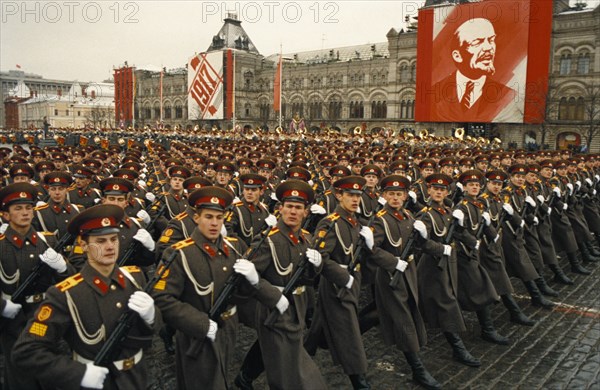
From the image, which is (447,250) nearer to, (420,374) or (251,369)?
(420,374)

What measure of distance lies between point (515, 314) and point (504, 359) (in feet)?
4.38

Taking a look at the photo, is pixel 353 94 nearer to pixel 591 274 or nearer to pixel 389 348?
pixel 591 274

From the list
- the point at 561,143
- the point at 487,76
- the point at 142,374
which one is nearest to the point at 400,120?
the point at 487,76

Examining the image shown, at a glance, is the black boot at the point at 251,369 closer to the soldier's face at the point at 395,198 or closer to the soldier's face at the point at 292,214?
the soldier's face at the point at 292,214

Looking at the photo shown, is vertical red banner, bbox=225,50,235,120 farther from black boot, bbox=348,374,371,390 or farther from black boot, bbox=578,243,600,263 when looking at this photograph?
black boot, bbox=348,374,371,390

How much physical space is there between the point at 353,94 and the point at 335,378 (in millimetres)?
53072

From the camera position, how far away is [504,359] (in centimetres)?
599

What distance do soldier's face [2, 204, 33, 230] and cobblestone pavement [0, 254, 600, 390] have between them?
2143 mm

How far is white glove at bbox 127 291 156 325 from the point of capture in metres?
3.29

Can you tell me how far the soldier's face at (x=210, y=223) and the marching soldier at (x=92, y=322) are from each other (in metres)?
0.75

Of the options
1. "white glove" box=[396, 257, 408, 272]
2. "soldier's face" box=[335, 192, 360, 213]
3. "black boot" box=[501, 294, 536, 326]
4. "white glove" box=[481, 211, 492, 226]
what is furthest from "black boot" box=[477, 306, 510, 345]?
"soldier's face" box=[335, 192, 360, 213]

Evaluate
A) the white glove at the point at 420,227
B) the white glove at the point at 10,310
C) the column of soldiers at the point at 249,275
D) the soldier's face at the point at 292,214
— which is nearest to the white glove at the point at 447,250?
the column of soldiers at the point at 249,275

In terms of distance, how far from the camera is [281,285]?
4688mm

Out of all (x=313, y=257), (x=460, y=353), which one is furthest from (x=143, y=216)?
(x=460, y=353)
